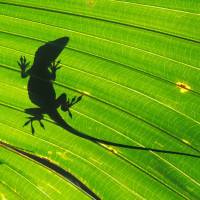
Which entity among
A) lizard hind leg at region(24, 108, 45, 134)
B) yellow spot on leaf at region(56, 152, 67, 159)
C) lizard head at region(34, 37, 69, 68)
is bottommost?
yellow spot on leaf at region(56, 152, 67, 159)

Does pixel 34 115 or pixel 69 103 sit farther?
pixel 34 115

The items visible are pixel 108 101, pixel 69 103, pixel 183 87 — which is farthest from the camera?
pixel 69 103

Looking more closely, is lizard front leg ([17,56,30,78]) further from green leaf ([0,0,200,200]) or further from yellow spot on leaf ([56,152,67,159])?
yellow spot on leaf ([56,152,67,159])

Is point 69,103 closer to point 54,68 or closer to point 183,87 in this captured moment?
point 54,68

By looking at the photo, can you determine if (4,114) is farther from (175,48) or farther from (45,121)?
(175,48)

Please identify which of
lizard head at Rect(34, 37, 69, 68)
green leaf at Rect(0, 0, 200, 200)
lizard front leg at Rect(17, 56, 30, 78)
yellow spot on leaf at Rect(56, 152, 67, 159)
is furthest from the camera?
lizard front leg at Rect(17, 56, 30, 78)

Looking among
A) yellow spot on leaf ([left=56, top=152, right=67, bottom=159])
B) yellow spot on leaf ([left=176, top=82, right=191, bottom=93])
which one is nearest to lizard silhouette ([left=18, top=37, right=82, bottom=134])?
yellow spot on leaf ([left=56, top=152, right=67, bottom=159])

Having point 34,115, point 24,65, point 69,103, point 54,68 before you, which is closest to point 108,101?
point 69,103

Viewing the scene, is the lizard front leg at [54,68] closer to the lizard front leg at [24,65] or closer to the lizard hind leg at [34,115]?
the lizard front leg at [24,65]
